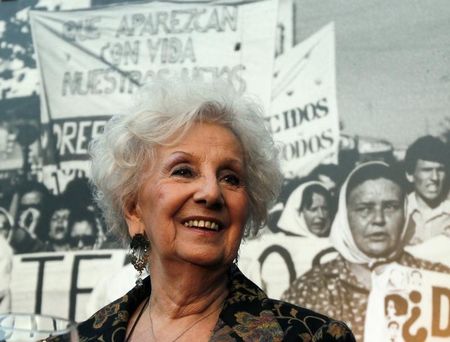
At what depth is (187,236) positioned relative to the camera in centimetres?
129

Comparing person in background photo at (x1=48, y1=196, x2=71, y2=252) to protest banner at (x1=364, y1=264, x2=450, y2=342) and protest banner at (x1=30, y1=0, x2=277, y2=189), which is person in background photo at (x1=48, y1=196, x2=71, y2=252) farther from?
protest banner at (x1=364, y1=264, x2=450, y2=342)

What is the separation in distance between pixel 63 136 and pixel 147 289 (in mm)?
1354

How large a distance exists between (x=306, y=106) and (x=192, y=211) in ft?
4.15

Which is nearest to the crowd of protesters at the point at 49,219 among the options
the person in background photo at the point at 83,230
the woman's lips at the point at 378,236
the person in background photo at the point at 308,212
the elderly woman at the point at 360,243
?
the person in background photo at the point at 83,230

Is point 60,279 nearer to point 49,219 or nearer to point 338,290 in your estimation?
point 49,219

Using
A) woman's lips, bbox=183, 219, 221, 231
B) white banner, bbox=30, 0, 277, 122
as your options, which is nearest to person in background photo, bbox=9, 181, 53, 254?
white banner, bbox=30, 0, 277, 122

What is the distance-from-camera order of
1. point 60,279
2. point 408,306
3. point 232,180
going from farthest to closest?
1. point 60,279
2. point 408,306
3. point 232,180

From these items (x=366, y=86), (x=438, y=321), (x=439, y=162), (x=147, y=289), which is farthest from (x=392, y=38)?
(x=147, y=289)

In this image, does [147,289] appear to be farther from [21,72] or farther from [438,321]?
[21,72]

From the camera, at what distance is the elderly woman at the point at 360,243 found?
2.30 m

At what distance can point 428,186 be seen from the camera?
7.52 ft

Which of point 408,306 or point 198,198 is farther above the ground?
point 198,198

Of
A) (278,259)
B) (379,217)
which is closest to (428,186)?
(379,217)

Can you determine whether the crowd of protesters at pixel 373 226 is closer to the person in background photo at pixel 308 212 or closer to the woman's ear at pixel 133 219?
the person in background photo at pixel 308 212
